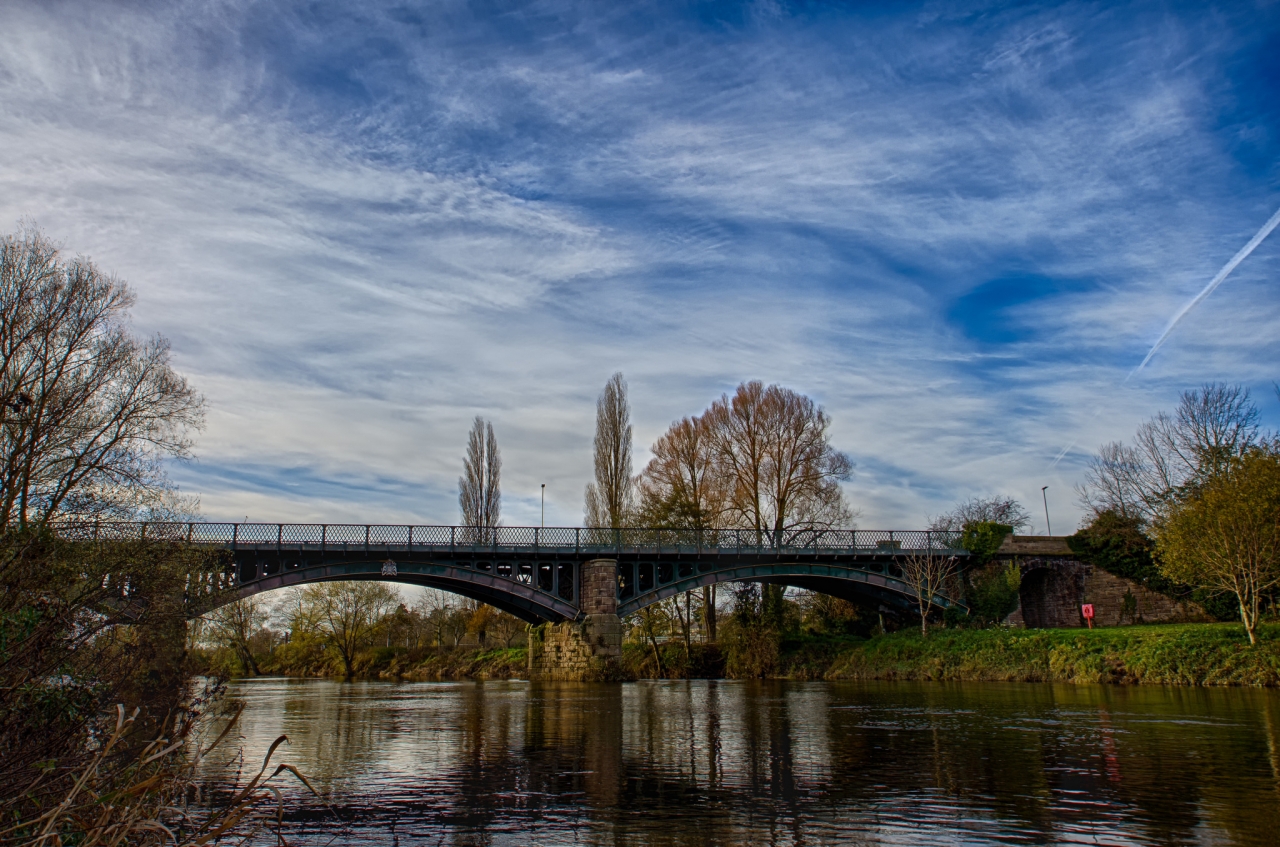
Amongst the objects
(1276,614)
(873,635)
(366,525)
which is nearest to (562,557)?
(366,525)

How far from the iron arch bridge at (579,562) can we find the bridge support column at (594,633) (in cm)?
62

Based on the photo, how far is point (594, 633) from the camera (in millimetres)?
45750

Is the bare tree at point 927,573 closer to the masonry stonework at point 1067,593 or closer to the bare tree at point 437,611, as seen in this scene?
the masonry stonework at point 1067,593

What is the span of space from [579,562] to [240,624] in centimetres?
1735

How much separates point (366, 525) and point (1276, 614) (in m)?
38.3

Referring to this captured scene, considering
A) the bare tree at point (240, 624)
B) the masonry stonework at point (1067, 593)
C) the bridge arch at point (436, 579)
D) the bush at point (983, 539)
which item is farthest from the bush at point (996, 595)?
the bare tree at point (240, 624)

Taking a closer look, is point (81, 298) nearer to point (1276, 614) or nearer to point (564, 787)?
point (564, 787)

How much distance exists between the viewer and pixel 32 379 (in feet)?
85.7

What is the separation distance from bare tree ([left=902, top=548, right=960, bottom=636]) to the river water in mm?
23483

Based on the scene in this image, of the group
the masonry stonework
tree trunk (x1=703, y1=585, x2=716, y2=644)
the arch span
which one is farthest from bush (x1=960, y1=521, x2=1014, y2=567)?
tree trunk (x1=703, y1=585, x2=716, y2=644)

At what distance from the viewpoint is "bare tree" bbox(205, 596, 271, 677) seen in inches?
1149

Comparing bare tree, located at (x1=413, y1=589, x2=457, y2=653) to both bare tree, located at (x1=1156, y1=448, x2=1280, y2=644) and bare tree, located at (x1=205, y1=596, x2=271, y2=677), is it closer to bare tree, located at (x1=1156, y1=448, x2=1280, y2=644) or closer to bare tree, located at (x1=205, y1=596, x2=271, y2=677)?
bare tree, located at (x1=205, y1=596, x2=271, y2=677)

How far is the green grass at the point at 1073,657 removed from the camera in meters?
27.5

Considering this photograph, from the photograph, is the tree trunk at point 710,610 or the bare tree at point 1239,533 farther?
the tree trunk at point 710,610
